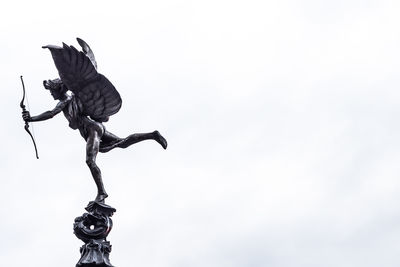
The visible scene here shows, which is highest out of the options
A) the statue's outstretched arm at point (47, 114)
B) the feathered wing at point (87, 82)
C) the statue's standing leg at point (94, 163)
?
the feathered wing at point (87, 82)

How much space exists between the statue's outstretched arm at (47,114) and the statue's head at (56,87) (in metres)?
0.15

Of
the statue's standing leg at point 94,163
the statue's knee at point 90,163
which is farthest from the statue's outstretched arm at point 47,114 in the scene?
the statue's knee at point 90,163

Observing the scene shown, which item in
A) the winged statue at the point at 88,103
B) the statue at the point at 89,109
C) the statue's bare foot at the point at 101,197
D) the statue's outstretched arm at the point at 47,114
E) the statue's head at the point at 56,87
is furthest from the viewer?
the statue's head at the point at 56,87

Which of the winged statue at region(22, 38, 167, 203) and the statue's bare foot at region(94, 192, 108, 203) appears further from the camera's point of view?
the winged statue at region(22, 38, 167, 203)

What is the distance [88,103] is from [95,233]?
7.11 feet

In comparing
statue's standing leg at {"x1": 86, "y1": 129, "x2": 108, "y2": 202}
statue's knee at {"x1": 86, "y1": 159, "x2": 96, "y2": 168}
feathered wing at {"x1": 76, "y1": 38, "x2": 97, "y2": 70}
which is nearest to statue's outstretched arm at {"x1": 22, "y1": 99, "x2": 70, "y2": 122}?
statue's standing leg at {"x1": 86, "y1": 129, "x2": 108, "y2": 202}

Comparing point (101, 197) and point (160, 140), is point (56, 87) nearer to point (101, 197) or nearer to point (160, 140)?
point (160, 140)

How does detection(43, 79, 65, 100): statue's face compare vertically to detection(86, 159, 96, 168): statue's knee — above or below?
above

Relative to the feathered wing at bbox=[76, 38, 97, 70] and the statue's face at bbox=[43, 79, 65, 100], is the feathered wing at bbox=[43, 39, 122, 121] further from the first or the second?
the statue's face at bbox=[43, 79, 65, 100]

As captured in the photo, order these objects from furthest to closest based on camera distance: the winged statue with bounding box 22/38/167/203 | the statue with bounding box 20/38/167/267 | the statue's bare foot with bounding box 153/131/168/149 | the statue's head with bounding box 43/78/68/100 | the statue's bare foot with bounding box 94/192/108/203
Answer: the statue's bare foot with bounding box 153/131/168/149, the statue's head with bounding box 43/78/68/100, the winged statue with bounding box 22/38/167/203, the statue's bare foot with bounding box 94/192/108/203, the statue with bounding box 20/38/167/267

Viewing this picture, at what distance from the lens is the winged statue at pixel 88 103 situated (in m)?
15.3

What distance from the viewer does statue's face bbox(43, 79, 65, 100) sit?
15.6 meters

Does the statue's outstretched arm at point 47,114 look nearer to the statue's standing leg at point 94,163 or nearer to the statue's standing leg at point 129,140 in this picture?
the statue's standing leg at point 94,163

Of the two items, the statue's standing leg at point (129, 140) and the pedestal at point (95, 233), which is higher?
the statue's standing leg at point (129, 140)
